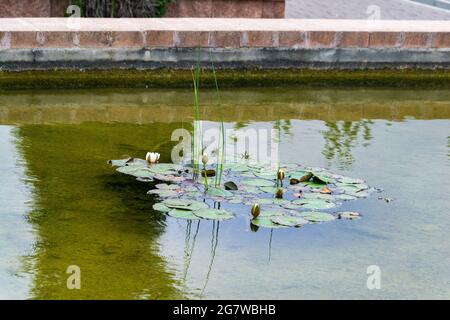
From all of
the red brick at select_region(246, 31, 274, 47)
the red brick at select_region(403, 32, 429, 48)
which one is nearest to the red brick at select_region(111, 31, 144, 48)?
the red brick at select_region(246, 31, 274, 47)

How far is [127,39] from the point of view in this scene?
8.17 meters

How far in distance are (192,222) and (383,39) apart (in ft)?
13.5

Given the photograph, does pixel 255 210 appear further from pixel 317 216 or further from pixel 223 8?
pixel 223 8

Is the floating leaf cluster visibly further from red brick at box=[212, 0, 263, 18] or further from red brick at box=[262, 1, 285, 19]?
red brick at box=[262, 1, 285, 19]

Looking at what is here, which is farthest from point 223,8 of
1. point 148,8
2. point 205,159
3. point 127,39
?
point 205,159

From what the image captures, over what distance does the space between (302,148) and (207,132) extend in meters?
0.60

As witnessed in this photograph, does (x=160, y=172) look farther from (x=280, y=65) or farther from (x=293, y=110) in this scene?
(x=280, y=65)

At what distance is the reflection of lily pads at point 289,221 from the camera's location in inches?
201

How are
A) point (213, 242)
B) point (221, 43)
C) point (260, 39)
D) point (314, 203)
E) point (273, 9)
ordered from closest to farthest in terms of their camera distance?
1. point (213, 242)
2. point (314, 203)
3. point (221, 43)
4. point (260, 39)
5. point (273, 9)

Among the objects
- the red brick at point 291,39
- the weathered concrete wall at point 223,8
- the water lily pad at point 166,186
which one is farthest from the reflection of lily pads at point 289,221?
the weathered concrete wall at point 223,8

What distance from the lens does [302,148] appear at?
21.6 feet

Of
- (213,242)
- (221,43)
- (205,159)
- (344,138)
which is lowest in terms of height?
(213,242)

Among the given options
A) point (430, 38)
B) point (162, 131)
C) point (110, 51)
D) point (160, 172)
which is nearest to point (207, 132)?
point (162, 131)

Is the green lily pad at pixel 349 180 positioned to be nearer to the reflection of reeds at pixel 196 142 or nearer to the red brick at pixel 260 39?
the reflection of reeds at pixel 196 142
